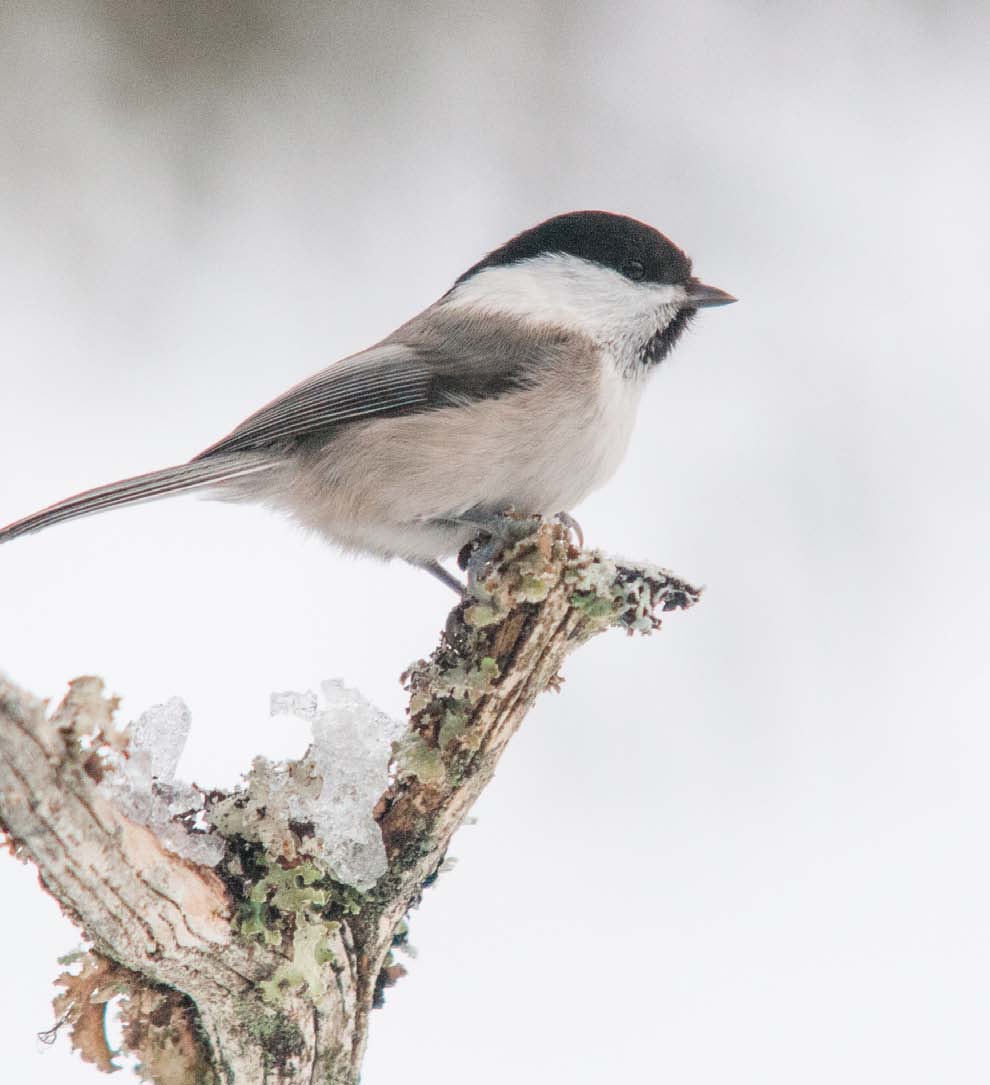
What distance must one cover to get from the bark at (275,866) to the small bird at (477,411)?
46 centimetres

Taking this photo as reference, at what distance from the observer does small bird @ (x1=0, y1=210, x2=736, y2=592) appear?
212 centimetres

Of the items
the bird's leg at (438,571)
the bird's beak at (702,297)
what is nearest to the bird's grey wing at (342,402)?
the bird's leg at (438,571)

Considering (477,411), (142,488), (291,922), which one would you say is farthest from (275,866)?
(477,411)

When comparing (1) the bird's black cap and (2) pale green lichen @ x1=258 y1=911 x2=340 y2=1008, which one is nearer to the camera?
(2) pale green lichen @ x1=258 y1=911 x2=340 y2=1008

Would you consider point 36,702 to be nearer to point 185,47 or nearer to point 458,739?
point 458,739

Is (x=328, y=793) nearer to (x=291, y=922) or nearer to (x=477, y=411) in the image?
(x=291, y=922)

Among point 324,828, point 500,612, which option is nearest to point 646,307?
Result: point 500,612

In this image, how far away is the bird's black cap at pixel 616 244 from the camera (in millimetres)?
2389

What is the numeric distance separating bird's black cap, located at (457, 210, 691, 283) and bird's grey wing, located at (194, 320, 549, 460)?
29 cm

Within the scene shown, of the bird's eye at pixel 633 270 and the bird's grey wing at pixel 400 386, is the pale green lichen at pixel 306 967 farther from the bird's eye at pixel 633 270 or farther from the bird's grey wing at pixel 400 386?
the bird's eye at pixel 633 270

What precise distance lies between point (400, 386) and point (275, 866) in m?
1.08

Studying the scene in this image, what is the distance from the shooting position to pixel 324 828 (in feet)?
4.99

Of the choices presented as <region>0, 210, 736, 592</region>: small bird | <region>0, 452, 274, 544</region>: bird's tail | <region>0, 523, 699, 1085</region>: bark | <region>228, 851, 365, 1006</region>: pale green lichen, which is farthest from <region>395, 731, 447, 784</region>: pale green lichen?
<region>0, 452, 274, 544</region>: bird's tail

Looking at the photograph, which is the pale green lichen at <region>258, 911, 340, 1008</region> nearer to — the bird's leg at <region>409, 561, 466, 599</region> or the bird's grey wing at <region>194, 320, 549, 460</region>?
the bird's leg at <region>409, 561, 466, 599</region>
